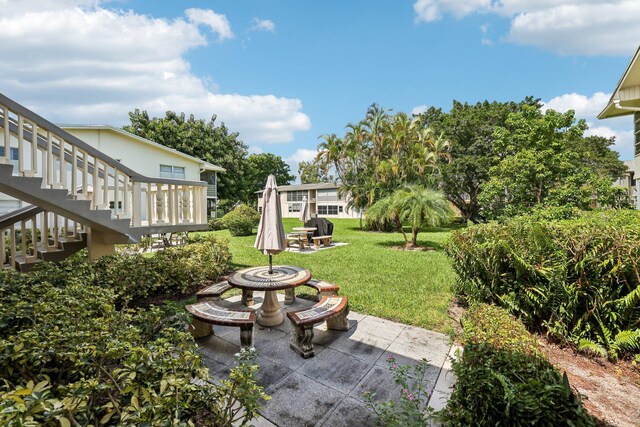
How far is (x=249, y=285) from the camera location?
4.17 metres

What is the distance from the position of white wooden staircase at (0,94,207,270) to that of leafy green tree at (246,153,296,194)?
32.3m

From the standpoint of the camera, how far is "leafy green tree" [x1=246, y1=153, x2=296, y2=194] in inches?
1667

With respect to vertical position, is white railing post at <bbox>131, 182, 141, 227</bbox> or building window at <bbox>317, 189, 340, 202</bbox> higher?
building window at <bbox>317, 189, 340, 202</bbox>

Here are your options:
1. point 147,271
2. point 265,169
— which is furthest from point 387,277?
point 265,169

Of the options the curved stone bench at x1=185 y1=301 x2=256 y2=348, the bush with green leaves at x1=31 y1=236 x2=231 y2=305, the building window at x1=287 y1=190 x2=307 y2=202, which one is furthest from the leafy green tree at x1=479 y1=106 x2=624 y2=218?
the building window at x1=287 y1=190 x2=307 y2=202

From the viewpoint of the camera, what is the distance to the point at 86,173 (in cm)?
465

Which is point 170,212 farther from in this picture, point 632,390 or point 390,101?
point 390,101

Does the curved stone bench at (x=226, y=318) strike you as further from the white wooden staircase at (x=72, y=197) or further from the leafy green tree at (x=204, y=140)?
the leafy green tree at (x=204, y=140)

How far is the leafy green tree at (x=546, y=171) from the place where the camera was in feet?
29.7

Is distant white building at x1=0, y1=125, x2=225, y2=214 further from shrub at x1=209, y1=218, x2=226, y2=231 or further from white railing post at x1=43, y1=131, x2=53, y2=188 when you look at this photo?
white railing post at x1=43, y1=131, x2=53, y2=188

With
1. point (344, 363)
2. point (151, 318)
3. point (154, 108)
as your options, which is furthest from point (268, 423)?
point (154, 108)

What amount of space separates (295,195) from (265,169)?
403 inches

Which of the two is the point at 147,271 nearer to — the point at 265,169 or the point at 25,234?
the point at 25,234

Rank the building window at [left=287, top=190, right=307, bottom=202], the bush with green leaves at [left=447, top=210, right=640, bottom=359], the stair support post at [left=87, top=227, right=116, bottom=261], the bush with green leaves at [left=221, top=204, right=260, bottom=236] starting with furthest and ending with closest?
the building window at [left=287, top=190, right=307, bottom=202] → the bush with green leaves at [left=221, top=204, right=260, bottom=236] → the stair support post at [left=87, top=227, right=116, bottom=261] → the bush with green leaves at [left=447, top=210, right=640, bottom=359]
